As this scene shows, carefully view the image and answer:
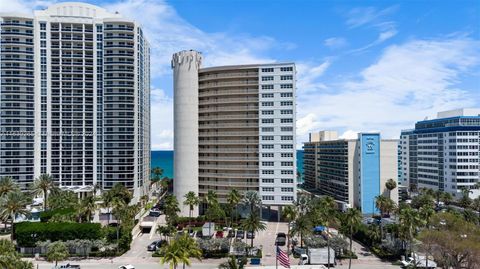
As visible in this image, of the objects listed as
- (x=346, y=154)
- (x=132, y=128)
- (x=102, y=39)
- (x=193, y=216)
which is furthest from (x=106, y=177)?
(x=346, y=154)

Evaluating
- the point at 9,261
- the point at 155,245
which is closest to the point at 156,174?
the point at 155,245

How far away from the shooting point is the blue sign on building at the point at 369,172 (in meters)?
125

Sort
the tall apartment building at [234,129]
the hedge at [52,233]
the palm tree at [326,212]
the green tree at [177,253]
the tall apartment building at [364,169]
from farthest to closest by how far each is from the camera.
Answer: the tall apartment building at [364,169] < the tall apartment building at [234,129] < the hedge at [52,233] < the palm tree at [326,212] < the green tree at [177,253]

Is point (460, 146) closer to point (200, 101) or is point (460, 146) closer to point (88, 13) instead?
point (200, 101)

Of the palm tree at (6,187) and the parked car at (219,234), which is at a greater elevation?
the palm tree at (6,187)

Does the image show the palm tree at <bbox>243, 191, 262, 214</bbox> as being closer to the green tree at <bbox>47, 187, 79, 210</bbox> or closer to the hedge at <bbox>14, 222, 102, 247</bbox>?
the hedge at <bbox>14, 222, 102, 247</bbox>

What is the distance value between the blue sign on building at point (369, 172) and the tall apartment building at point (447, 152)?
138ft

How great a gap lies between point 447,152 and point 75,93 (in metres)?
145

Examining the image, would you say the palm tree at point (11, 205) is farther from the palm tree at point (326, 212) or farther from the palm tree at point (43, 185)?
the palm tree at point (326, 212)

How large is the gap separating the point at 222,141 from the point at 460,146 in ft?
309

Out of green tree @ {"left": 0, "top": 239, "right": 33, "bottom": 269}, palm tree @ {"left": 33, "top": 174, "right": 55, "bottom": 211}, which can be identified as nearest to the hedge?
palm tree @ {"left": 33, "top": 174, "right": 55, "bottom": 211}

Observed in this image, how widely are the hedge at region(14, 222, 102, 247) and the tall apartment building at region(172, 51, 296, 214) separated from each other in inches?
1479

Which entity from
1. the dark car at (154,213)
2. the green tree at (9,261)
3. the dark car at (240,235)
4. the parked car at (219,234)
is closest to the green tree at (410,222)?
the dark car at (240,235)

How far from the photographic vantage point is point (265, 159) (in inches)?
4510
